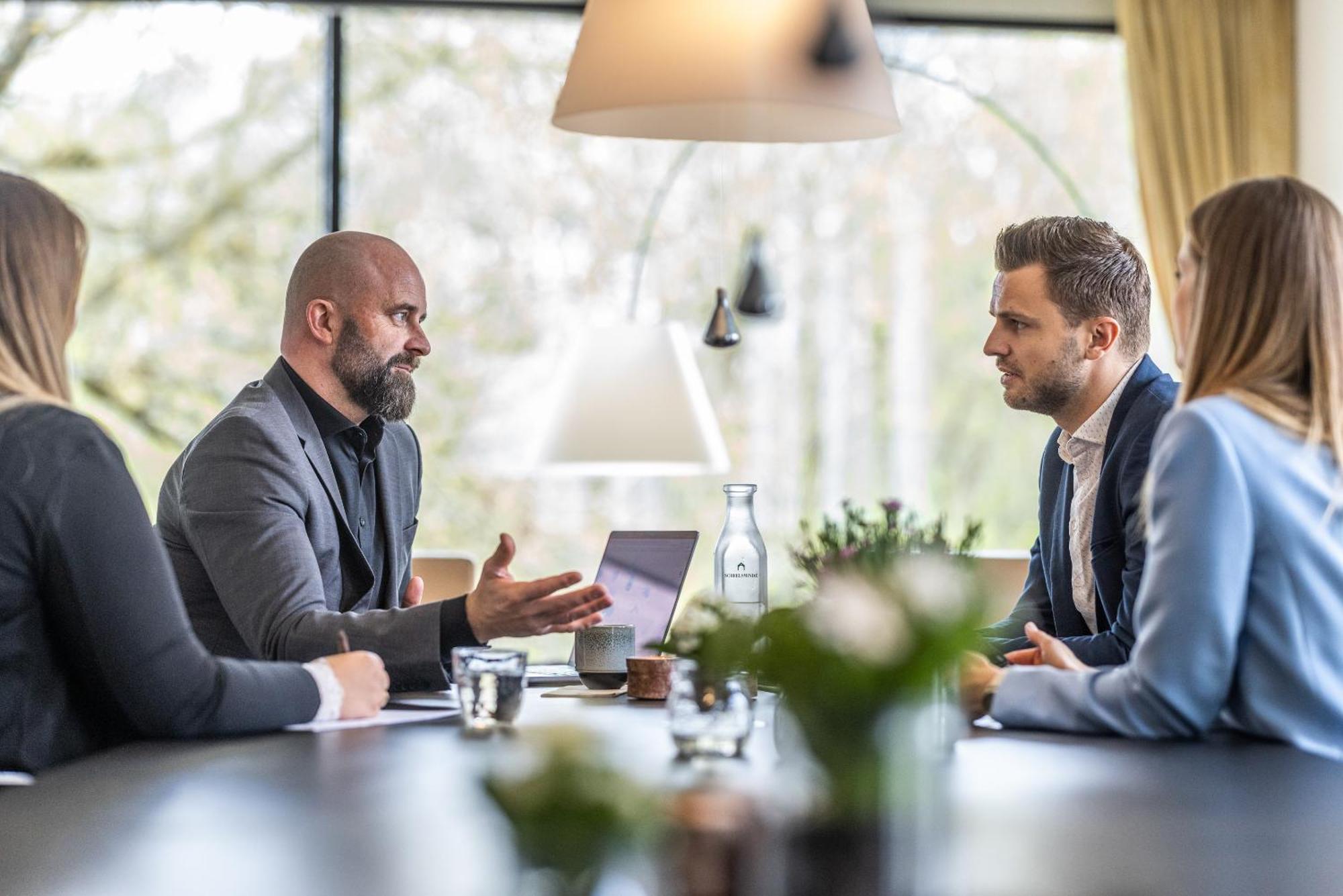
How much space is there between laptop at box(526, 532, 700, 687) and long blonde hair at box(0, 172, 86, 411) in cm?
103

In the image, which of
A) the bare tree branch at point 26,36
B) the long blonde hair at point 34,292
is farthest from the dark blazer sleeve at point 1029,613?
the bare tree branch at point 26,36

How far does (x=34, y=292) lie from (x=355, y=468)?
115 cm

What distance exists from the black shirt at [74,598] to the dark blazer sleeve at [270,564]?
21.5 inches

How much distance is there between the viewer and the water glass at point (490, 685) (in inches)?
69.6

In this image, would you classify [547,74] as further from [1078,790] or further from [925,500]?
[1078,790]

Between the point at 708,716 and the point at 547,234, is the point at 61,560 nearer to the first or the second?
the point at 708,716

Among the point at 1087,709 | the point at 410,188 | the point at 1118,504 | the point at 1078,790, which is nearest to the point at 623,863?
the point at 1078,790

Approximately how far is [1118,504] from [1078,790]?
47.3 inches

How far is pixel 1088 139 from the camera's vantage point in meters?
5.75

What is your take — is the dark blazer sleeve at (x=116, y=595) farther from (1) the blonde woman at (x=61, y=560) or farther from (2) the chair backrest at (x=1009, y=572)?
(2) the chair backrest at (x=1009, y=572)

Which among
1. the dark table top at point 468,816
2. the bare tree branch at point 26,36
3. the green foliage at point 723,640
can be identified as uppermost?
the bare tree branch at point 26,36

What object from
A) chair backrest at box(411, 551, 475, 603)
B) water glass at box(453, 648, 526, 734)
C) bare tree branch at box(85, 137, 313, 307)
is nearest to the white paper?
water glass at box(453, 648, 526, 734)

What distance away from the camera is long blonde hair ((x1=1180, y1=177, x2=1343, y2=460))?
1.73m

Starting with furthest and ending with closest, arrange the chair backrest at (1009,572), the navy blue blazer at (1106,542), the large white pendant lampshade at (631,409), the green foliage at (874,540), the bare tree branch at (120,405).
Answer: the bare tree branch at (120,405)
the chair backrest at (1009,572)
the large white pendant lampshade at (631,409)
the navy blue blazer at (1106,542)
the green foliage at (874,540)
